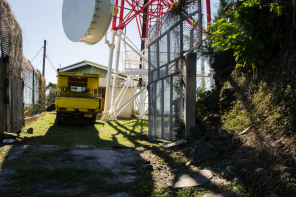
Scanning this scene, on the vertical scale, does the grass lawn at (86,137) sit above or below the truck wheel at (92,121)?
below

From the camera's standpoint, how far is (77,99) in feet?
38.3

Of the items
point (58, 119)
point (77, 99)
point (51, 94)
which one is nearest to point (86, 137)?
point (77, 99)

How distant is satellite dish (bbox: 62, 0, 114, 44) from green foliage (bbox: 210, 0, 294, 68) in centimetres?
510

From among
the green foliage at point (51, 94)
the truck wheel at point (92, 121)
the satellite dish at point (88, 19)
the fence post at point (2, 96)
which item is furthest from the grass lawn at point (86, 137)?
the green foliage at point (51, 94)

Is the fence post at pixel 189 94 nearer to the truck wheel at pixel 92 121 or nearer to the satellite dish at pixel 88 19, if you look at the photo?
the satellite dish at pixel 88 19

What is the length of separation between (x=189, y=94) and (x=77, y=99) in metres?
7.23

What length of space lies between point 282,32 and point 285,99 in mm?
1382

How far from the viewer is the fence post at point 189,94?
236 inches

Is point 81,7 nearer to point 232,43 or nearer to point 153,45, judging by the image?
point 153,45

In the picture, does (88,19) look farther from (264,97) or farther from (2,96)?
(264,97)

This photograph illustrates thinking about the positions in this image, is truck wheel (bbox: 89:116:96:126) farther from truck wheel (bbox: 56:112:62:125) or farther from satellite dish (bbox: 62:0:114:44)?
satellite dish (bbox: 62:0:114:44)

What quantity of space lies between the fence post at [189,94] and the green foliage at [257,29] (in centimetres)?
141

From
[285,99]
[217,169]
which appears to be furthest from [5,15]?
[285,99]

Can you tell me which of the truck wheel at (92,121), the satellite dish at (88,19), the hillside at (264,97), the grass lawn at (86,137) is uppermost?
the satellite dish at (88,19)
